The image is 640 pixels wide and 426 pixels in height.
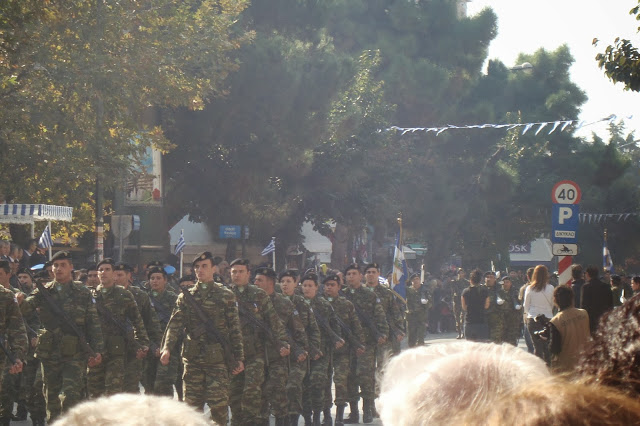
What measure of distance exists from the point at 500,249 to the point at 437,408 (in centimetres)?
4811

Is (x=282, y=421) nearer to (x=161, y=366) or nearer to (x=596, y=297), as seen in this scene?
(x=161, y=366)

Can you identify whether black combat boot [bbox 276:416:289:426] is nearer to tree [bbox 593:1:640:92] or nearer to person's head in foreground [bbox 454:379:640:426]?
tree [bbox 593:1:640:92]

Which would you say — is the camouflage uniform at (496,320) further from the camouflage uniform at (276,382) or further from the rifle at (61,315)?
the rifle at (61,315)

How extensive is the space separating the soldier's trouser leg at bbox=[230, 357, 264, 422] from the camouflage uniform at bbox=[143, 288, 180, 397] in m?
1.17

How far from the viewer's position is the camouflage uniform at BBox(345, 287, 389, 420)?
12758 millimetres

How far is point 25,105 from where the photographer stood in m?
18.1

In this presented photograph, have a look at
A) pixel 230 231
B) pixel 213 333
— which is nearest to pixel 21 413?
pixel 213 333

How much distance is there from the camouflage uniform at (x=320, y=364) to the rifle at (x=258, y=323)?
127 centimetres

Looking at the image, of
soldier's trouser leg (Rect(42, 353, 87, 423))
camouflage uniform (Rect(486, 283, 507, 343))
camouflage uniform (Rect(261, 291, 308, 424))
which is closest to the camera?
soldier's trouser leg (Rect(42, 353, 87, 423))

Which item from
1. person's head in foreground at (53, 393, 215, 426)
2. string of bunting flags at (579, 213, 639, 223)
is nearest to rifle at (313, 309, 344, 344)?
person's head in foreground at (53, 393, 215, 426)

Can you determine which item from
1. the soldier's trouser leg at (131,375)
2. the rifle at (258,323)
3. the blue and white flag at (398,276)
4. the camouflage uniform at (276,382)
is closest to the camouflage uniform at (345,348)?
the camouflage uniform at (276,382)

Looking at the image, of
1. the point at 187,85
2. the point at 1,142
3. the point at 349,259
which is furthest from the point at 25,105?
the point at 349,259

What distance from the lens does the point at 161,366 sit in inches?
474

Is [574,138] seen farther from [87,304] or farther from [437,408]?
[437,408]
